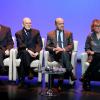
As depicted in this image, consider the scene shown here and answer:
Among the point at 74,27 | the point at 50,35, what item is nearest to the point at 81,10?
the point at 74,27

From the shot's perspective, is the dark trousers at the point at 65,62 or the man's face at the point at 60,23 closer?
the dark trousers at the point at 65,62

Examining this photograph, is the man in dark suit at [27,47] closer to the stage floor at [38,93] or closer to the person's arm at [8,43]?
the person's arm at [8,43]

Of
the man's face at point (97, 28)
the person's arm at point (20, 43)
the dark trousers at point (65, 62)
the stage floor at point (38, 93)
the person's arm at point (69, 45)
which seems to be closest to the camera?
the stage floor at point (38, 93)

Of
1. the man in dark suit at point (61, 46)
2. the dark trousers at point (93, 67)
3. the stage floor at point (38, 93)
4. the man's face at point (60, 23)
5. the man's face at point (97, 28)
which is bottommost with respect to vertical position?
the stage floor at point (38, 93)

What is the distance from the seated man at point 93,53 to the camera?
7.31 metres

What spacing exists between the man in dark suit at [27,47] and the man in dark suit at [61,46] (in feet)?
0.97

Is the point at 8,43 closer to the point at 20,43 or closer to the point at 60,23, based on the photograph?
the point at 20,43

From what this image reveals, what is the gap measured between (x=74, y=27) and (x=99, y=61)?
3.37 meters

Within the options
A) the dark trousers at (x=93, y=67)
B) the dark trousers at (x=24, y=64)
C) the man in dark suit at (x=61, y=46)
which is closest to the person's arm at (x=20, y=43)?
the dark trousers at (x=24, y=64)

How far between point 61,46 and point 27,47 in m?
0.69

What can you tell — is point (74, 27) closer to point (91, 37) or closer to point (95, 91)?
point (91, 37)

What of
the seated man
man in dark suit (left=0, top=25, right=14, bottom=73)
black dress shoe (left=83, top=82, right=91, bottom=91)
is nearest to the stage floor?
black dress shoe (left=83, top=82, right=91, bottom=91)

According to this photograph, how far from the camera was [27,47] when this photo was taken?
7984 mm

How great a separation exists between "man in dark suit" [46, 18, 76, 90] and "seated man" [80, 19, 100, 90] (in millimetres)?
290
